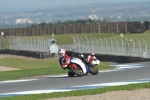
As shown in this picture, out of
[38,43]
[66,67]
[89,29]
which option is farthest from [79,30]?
[66,67]

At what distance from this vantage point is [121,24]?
79188mm

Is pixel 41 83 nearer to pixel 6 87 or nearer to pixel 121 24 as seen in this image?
pixel 6 87

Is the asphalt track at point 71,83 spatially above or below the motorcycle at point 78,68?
below

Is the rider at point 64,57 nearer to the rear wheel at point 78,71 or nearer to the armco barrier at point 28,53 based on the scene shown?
the rear wheel at point 78,71

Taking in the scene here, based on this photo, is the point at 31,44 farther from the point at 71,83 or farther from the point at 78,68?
the point at 71,83

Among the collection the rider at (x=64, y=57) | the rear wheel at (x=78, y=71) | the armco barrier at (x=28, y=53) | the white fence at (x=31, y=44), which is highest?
the rider at (x=64, y=57)

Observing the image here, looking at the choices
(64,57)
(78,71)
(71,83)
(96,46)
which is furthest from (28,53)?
(71,83)

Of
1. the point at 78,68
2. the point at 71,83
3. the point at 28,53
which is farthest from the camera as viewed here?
the point at 28,53

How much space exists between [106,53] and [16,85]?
74.0 feet

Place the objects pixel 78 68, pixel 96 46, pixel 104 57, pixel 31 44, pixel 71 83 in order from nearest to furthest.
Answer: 1. pixel 71 83
2. pixel 78 68
3. pixel 104 57
4. pixel 96 46
5. pixel 31 44

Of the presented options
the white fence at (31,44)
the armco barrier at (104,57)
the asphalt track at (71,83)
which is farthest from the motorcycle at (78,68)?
the white fence at (31,44)

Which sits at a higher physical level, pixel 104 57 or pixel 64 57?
pixel 64 57

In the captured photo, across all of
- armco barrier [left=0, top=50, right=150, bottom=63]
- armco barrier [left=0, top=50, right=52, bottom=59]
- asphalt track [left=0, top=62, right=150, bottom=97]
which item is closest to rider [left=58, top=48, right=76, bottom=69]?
asphalt track [left=0, top=62, right=150, bottom=97]

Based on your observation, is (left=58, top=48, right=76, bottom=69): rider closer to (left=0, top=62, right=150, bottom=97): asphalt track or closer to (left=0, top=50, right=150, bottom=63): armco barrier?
(left=0, top=62, right=150, bottom=97): asphalt track
